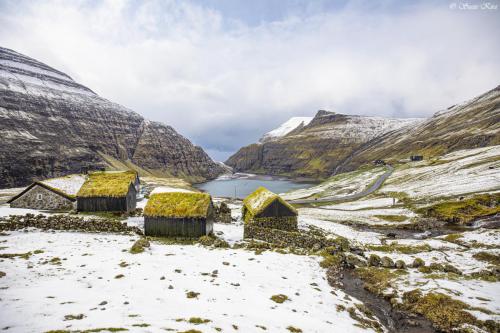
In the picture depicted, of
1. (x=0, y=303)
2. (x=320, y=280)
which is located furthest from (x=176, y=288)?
(x=320, y=280)

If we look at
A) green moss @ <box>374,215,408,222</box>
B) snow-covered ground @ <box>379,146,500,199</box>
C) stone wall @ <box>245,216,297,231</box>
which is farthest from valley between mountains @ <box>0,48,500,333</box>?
snow-covered ground @ <box>379,146,500,199</box>

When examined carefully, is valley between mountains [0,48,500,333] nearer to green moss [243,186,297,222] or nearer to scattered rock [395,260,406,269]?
scattered rock [395,260,406,269]

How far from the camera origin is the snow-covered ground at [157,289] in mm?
11741

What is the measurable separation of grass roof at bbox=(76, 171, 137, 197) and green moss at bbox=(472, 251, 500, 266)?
Result: 154 ft

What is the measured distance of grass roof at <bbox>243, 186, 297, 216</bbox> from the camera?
122 ft

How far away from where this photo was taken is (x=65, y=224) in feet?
101

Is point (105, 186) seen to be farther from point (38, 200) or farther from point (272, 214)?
point (272, 214)

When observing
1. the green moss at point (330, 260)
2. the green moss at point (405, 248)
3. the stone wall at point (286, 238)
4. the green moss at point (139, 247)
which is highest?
the green moss at point (139, 247)

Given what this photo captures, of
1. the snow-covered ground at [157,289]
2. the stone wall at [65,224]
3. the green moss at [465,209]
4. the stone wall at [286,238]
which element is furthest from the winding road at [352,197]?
the stone wall at [65,224]

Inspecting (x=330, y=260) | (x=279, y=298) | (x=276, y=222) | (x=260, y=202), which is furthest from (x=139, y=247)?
(x=276, y=222)

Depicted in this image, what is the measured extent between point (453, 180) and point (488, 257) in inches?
2588

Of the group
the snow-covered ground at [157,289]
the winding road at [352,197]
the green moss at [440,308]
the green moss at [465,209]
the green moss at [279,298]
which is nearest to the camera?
the snow-covered ground at [157,289]

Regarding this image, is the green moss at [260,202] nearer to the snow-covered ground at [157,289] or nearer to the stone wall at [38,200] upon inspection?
the snow-covered ground at [157,289]

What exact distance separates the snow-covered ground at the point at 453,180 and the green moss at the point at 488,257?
44.6 meters
